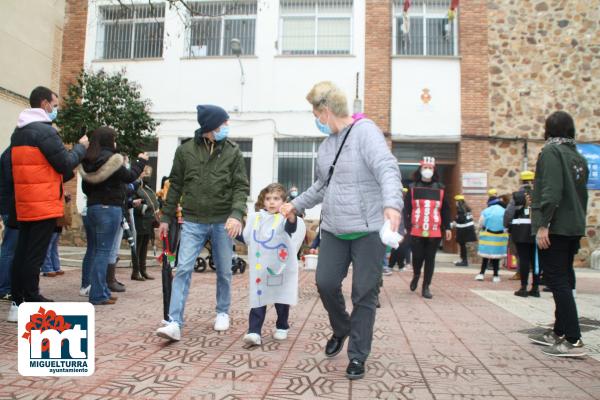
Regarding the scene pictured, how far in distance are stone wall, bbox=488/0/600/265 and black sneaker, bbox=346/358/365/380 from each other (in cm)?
1198

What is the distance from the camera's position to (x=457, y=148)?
46.4 ft

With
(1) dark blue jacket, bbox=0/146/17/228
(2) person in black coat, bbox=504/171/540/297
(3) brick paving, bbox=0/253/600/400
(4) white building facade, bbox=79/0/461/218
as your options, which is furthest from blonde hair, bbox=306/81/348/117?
(4) white building facade, bbox=79/0/461/218

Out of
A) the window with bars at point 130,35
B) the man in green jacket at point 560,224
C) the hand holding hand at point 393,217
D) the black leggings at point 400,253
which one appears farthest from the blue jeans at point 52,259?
the window with bars at point 130,35

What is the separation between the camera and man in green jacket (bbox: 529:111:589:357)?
12.5 ft

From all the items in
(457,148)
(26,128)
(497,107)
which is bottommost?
(26,128)

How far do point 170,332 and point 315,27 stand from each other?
13.0 metres

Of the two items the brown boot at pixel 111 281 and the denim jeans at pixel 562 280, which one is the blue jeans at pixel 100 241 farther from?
the denim jeans at pixel 562 280

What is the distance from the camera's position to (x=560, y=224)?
3928 millimetres

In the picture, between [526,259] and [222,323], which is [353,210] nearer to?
[222,323]

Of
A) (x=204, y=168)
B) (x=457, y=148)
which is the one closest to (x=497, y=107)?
(x=457, y=148)

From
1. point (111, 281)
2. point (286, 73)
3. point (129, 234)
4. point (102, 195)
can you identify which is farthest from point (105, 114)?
point (286, 73)

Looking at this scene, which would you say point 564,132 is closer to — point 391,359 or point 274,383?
point 391,359

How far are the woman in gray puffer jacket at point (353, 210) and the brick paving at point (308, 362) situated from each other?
0.32 metres

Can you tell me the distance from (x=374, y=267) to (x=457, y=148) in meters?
12.0
